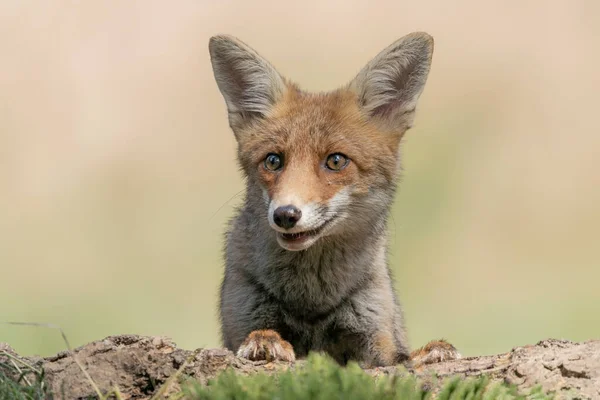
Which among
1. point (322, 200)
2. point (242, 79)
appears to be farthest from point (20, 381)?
point (242, 79)

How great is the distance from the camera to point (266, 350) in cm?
465

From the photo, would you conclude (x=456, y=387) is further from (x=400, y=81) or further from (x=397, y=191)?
(x=400, y=81)

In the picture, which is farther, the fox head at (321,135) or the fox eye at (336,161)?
the fox eye at (336,161)

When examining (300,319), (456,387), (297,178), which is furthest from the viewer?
(300,319)

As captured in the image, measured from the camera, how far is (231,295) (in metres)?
5.61

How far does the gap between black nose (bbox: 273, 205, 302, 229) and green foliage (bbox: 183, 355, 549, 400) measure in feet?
4.15

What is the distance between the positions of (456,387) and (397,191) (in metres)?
2.33

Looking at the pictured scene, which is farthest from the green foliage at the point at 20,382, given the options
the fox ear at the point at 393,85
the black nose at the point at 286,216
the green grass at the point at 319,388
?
the fox ear at the point at 393,85

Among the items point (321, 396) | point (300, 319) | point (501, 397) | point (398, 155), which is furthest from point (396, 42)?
point (321, 396)

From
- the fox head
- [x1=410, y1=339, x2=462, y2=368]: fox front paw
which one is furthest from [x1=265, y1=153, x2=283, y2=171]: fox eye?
[x1=410, y1=339, x2=462, y2=368]: fox front paw

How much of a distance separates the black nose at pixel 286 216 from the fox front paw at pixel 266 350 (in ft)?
2.33

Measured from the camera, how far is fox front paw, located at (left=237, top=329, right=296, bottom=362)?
4.62 meters

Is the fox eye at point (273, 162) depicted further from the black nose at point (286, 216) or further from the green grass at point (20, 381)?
the green grass at point (20, 381)

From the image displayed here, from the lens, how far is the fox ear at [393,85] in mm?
5703
